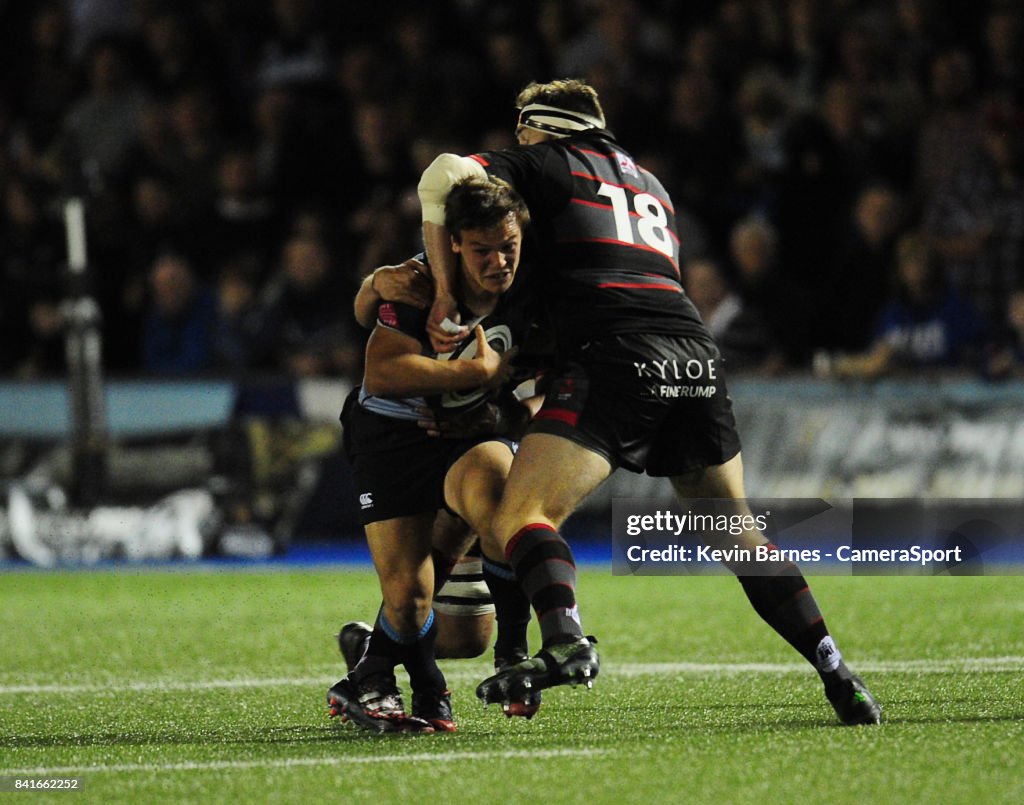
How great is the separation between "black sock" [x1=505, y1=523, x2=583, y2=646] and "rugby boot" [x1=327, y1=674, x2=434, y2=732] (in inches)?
27.9

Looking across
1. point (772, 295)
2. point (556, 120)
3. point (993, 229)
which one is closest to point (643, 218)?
point (556, 120)

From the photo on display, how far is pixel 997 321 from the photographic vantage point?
11773 millimetres

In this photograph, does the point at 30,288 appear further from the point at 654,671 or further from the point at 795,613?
the point at 795,613

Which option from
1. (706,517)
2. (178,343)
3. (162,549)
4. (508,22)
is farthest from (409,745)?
(508,22)

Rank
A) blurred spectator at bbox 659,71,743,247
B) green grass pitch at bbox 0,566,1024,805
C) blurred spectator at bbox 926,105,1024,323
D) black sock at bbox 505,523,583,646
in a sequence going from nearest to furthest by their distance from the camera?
1. green grass pitch at bbox 0,566,1024,805
2. black sock at bbox 505,523,583,646
3. blurred spectator at bbox 926,105,1024,323
4. blurred spectator at bbox 659,71,743,247

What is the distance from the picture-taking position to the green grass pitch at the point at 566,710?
4621 mm

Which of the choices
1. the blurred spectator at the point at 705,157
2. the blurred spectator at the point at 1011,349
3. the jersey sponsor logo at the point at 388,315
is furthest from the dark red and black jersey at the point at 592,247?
the blurred spectator at the point at 705,157

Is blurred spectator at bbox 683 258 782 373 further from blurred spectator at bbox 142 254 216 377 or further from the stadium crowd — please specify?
blurred spectator at bbox 142 254 216 377

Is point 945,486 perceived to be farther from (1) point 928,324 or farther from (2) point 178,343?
(2) point 178,343

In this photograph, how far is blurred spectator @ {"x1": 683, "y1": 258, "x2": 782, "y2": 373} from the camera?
39.2 feet

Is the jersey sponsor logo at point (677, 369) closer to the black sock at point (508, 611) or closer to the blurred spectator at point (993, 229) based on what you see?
the black sock at point (508, 611)

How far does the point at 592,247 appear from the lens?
566 centimetres

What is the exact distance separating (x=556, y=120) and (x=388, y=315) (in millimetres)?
854

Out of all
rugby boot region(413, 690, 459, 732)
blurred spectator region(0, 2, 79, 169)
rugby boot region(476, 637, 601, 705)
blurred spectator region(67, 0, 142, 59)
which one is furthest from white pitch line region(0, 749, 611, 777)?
blurred spectator region(67, 0, 142, 59)
